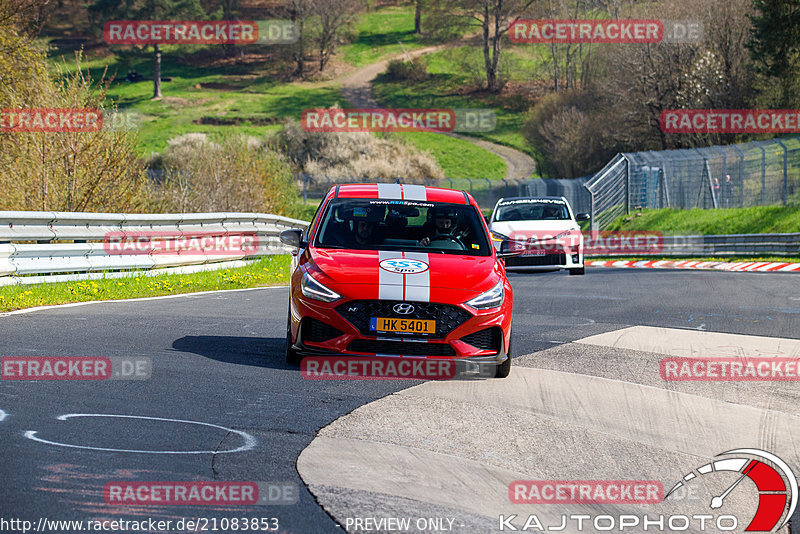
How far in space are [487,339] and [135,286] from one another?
8.71 m

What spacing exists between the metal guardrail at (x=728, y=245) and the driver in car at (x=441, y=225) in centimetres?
2051

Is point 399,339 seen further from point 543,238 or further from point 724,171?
point 724,171

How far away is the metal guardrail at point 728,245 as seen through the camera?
27.9 m

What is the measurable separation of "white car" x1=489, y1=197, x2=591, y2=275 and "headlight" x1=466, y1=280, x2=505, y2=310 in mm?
11694

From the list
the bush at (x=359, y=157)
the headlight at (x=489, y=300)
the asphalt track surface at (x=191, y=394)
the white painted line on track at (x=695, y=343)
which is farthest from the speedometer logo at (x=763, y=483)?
the bush at (x=359, y=157)

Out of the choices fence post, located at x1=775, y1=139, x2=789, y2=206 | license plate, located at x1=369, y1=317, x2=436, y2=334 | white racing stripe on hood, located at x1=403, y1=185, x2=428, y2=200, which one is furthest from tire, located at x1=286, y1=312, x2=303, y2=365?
fence post, located at x1=775, y1=139, x2=789, y2=206

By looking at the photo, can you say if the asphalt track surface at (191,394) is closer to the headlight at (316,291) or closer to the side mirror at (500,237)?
the headlight at (316,291)

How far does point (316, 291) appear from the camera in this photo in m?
8.05

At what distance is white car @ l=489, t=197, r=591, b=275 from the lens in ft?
66.7

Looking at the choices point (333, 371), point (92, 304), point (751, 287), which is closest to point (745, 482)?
point (333, 371)

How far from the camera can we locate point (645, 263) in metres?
29.0

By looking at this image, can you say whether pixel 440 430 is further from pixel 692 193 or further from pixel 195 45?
pixel 195 45

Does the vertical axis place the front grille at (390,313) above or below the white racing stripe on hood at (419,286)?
below

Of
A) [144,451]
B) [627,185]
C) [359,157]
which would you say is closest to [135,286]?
[144,451]
